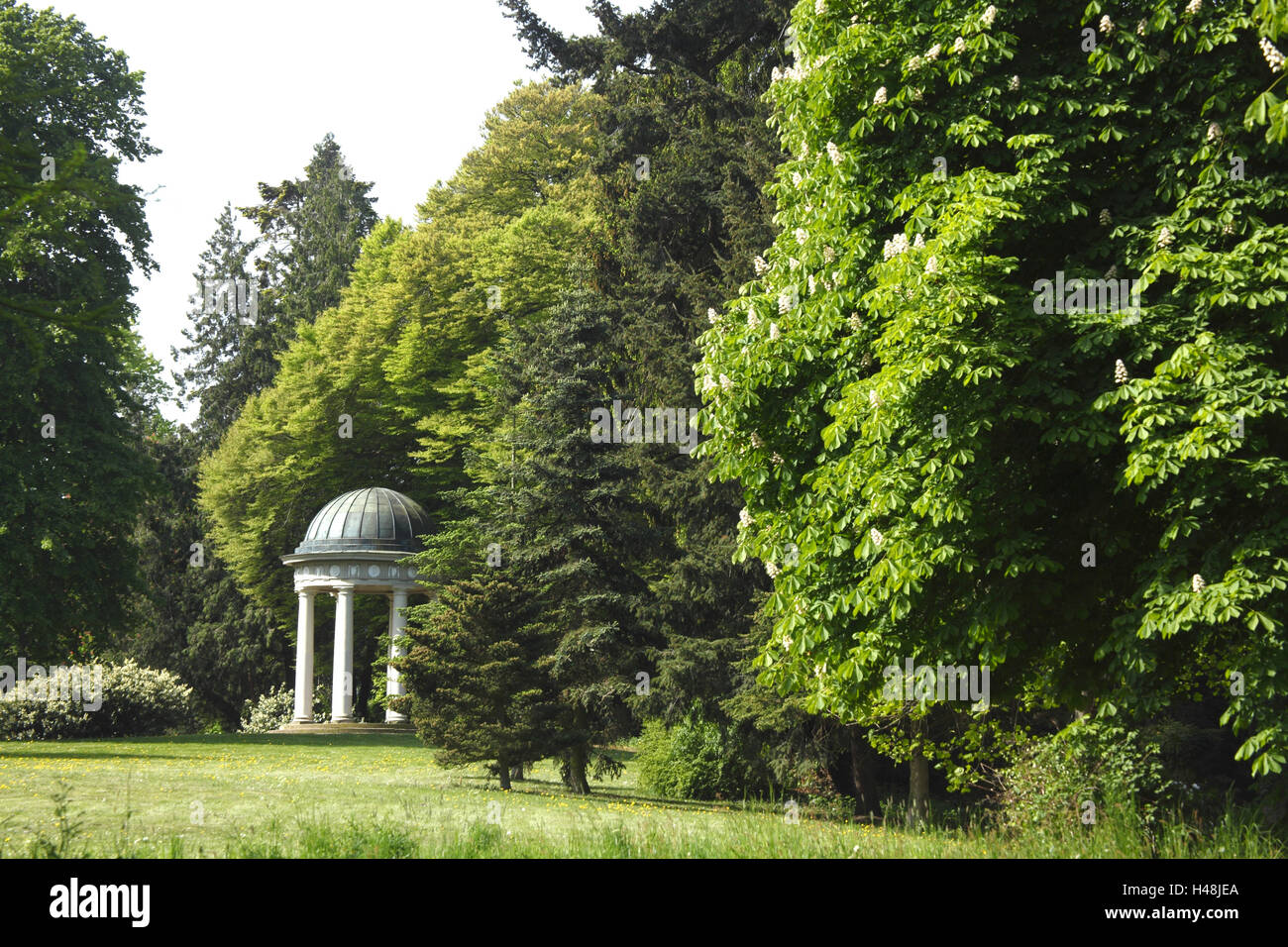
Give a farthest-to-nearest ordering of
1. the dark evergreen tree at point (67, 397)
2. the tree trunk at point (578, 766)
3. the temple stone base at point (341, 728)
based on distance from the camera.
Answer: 1. the temple stone base at point (341, 728)
2. the dark evergreen tree at point (67, 397)
3. the tree trunk at point (578, 766)

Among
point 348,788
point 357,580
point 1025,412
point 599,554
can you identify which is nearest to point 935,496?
point 1025,412

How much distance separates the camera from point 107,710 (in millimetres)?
29938

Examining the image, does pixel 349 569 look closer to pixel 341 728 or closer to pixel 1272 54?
pixel 341 728

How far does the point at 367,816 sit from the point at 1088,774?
28.7 ft

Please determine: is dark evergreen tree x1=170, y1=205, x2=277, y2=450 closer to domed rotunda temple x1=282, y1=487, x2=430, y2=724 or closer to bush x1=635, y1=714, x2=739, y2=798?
domed rotunda temple x1=282, y1=487, x2=430, y2=724

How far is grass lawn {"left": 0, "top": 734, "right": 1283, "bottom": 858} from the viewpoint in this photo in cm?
855

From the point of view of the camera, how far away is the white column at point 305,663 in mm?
34844

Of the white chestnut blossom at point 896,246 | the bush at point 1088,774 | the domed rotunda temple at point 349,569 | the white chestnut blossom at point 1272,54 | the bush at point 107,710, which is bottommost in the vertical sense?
the bush at point 107,710

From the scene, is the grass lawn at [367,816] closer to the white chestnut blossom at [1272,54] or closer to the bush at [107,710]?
the bush at [107,710]

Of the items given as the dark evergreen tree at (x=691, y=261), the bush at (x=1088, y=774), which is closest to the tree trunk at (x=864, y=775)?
the dark evergreen tree at (x=691, y=261)

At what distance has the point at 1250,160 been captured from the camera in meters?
9.89

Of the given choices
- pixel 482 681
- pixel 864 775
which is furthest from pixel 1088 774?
pixel 482 681
